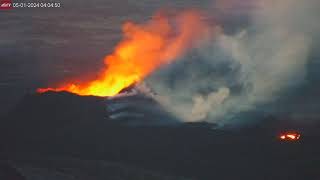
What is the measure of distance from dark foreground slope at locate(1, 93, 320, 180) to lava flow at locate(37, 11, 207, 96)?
3.56 m

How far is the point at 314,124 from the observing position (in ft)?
132

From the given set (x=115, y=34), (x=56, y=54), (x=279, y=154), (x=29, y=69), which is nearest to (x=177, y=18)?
(x=115, y=34)

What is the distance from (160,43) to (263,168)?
34438 mm

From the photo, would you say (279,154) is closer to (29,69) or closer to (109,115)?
(109,115)

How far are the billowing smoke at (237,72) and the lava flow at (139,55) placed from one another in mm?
1684

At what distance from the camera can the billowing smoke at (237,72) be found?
43406mm

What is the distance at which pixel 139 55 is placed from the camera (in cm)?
5528

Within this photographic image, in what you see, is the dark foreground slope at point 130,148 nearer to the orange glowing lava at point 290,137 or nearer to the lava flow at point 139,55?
the orange glowing lava at point 290,137

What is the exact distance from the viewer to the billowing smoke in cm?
4341
